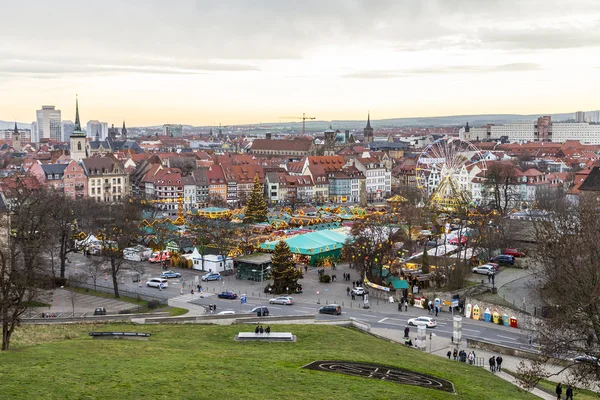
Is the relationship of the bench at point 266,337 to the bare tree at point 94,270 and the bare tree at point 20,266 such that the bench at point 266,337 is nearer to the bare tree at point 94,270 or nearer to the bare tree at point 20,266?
the bare tree at point 20,266

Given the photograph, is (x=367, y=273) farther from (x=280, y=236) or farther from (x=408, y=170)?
(x=408, y=170)

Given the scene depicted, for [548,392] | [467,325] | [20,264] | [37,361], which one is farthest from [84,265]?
[548,392]

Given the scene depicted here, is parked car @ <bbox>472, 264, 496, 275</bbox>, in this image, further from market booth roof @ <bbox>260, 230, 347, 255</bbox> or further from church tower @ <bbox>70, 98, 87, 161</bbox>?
church tower @ <bbox>70, 98, 87, 161</bbox>

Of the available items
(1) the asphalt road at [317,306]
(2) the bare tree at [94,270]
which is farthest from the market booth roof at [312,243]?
(2) the bare tree at [94,270]

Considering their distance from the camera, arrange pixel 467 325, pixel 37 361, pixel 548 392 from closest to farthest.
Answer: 1. pixel 37 361
2. pixel 548 392
3. pixel 467 325

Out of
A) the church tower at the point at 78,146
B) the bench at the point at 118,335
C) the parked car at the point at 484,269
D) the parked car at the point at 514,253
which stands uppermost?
the church tower at the point at 78,146

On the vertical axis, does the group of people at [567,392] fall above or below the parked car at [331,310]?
above
